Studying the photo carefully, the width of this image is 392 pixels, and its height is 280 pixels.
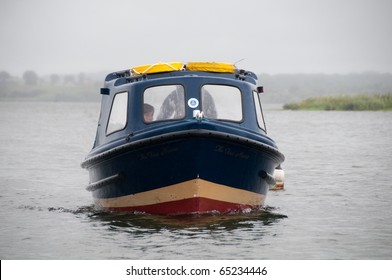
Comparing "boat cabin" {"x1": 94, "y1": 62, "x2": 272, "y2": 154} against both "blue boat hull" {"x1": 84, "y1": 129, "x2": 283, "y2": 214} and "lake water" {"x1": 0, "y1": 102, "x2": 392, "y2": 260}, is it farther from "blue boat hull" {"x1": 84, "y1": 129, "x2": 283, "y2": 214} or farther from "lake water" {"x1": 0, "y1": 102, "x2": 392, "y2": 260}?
"lake water" {"x1": 0, "y1": 102, "x2": 392, "y2": 260}

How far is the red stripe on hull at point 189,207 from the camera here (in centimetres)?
1638

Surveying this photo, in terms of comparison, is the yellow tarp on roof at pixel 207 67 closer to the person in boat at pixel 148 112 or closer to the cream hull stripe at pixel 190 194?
the person in boat at pixel 148 112

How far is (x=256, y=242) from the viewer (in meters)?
15.1

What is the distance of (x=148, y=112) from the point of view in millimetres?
16953

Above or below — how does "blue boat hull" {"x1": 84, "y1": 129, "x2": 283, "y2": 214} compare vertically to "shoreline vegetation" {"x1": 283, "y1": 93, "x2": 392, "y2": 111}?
above

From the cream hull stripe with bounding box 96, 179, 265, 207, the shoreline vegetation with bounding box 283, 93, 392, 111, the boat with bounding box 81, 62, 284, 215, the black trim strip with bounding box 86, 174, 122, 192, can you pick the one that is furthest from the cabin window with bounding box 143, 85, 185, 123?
the shoreline vegetation with bounding box 283, 93, 392, 111

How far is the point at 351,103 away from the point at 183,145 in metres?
59.2

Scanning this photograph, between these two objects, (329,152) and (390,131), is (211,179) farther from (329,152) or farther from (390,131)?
(390,131)

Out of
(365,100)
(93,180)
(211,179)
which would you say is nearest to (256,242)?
(211,179)

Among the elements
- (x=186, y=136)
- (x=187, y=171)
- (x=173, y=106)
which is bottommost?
(x=187, y=171)

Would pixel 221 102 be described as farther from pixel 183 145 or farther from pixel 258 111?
pixel 183 145

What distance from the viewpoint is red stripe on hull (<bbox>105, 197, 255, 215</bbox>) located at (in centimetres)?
1638

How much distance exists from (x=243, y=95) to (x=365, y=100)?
55.6 meters

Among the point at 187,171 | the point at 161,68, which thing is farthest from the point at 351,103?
the point at 187,171
